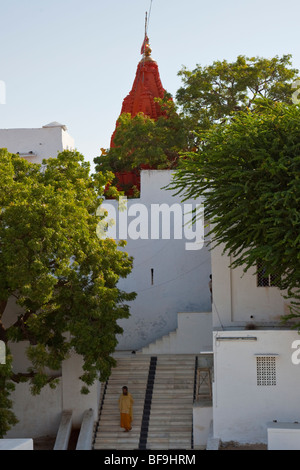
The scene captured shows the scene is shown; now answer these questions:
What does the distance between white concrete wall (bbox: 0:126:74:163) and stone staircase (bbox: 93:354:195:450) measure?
7921 millimetres

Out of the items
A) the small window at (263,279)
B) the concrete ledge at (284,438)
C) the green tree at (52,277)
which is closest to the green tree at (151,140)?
the green tree at (52,277)

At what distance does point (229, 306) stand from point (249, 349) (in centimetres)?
208

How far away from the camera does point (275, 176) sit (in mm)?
17734

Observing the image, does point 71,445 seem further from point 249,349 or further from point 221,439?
point 249,349

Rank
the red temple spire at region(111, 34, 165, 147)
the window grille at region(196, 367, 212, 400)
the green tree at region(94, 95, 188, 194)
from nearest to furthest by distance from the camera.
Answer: the window grille at region(196, 367, 212, 400), the green tree at region(94, 95, 188, 194), the red temple spire at region(111, 34, 165, 147)

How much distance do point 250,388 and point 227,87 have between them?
11955 millimetres

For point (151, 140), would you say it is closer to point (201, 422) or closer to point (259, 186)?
point (259, 186)

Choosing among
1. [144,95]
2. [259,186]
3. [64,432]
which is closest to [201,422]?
[64,432]

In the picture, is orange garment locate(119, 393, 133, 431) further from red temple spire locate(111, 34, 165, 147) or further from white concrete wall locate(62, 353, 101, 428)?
red temple spire locate(111, 34, 165, 147)

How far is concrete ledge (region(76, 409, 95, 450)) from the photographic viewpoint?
18062mm

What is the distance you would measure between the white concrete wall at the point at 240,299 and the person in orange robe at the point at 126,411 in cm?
277

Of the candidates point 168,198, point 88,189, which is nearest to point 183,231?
point 168,198

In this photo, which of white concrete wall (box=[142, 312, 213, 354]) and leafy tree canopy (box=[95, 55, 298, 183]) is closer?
white concrete wall (box=[142, 312, 213, 354])

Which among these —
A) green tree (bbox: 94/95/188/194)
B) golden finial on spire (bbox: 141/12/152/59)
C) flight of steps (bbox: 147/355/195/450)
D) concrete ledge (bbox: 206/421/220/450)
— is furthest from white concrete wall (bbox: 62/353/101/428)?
golden finial on spire (bbox: 141/12/152/59)
